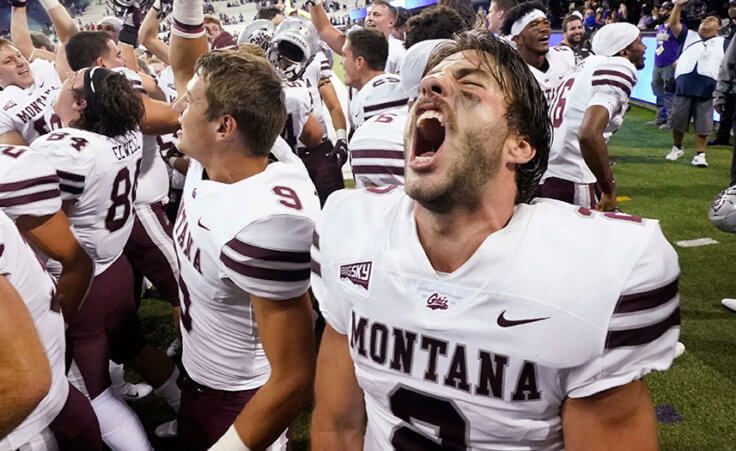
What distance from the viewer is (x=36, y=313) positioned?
1560 mm

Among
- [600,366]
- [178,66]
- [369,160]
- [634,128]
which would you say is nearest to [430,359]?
[600,366]

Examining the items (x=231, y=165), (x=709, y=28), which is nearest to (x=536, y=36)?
(x=231, y=165)

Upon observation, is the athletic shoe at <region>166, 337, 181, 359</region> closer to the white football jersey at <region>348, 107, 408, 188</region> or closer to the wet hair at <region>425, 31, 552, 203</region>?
the white football jersey at <region>348, 107, 408, 188</region>

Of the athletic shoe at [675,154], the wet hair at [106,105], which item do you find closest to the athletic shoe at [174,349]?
the wet hair at [106,105]

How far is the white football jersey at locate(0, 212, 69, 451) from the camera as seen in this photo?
1.44m

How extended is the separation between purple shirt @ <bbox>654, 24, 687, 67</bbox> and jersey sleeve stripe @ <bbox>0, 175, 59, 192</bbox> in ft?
32.0

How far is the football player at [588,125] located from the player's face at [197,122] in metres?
2.41

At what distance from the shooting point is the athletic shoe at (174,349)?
3.55 m

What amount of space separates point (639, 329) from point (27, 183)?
1925mm

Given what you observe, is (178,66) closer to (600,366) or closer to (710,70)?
(600,366)

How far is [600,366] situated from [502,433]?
9.8 inches

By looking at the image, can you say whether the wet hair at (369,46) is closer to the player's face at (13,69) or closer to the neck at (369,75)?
the neck at (369,75)

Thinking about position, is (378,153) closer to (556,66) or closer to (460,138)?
(460,138)

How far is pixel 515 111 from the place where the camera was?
1.22 metres
